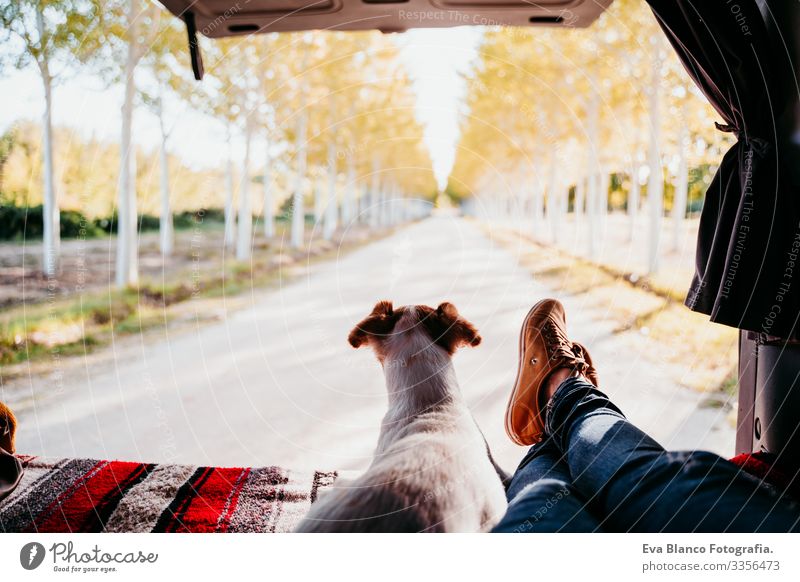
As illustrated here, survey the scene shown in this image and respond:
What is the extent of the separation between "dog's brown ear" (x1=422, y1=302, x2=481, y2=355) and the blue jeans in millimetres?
543

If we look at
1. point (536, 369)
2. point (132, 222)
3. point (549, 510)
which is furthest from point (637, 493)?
point (132, 222)

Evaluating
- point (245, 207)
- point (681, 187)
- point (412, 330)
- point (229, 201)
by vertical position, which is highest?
point (681, 187)

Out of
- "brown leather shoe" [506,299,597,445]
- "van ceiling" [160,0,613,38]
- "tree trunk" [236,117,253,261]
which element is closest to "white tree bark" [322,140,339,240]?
"tree trunk" [236,117,253,261]

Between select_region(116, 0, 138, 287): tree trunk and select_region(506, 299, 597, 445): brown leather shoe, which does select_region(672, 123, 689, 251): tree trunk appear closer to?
select_region(506, 299, 597, 445): brown leather shoe

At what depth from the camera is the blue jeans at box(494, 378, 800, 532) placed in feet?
3.79

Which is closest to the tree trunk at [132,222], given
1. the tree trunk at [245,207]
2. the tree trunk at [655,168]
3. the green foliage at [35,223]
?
the green foliage at [35,223]

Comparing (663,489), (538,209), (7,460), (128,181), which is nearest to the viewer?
(663,489)

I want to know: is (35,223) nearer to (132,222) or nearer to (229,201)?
(132,222)

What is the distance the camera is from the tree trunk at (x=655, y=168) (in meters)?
4.11

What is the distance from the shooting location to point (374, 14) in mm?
1744

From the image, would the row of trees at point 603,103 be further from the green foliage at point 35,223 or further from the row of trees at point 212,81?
the green foliage at point 35,223

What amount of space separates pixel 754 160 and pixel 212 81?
4511 millimetres

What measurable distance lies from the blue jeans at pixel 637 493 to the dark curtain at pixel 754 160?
0.45m
